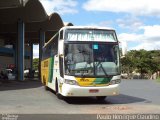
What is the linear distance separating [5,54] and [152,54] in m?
44.2

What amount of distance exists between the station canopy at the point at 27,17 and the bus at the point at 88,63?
61.6 feet

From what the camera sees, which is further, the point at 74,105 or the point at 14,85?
the point at 14,85

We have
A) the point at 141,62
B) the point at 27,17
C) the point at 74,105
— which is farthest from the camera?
the point at 141,62

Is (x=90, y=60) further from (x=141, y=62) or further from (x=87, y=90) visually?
(x=141, y=62)

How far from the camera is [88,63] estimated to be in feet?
54.9

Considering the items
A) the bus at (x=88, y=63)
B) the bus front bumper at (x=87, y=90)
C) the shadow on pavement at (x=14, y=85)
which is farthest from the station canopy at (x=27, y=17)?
the bus front bumper at (x=87, y=90)

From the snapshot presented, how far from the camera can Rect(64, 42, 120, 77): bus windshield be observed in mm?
16641

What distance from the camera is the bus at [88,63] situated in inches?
651

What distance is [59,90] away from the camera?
18.3 metres

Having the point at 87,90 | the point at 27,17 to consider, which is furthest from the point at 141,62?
the point at 87,90

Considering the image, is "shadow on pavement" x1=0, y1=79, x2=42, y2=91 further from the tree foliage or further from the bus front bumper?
the tree foliage

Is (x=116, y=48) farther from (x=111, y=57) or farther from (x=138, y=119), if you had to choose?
(x=138, y=119)

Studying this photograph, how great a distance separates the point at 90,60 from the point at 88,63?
6.4 inches

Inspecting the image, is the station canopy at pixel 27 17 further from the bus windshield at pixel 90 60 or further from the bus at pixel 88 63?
the bus windshield at pixel 90 60
